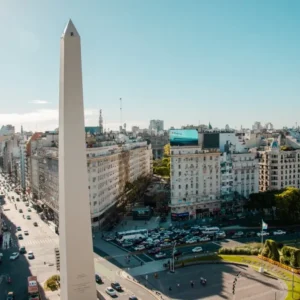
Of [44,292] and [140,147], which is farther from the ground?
[140,147]

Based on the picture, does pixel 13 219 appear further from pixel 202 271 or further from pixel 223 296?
pixel 223 296

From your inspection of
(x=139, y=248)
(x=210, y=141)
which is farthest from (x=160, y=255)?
(x=210, y=141)

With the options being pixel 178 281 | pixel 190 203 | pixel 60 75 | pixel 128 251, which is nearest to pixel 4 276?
pixel 128 251

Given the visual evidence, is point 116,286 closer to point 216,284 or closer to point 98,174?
point 216,284

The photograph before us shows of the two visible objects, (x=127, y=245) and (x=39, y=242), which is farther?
(x=39, y=242)

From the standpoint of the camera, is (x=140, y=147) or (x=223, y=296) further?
(x=140, y=147)
